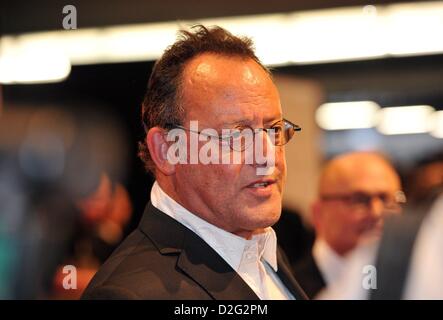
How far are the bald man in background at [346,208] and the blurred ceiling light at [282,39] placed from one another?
11.0 inches

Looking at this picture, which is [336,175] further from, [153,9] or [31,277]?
[31,277]

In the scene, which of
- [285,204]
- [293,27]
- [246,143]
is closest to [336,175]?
[285,204]

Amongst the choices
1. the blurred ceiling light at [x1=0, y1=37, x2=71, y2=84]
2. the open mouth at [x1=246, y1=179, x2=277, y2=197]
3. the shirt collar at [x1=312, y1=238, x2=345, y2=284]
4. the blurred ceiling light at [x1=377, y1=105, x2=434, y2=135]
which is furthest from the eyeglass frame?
the blurred ceiling light at [x1=0, y1=37, x2=71, y2=84]

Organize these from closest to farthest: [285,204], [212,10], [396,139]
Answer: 1. [212,10]
2. [285,204]
3. [396,139]

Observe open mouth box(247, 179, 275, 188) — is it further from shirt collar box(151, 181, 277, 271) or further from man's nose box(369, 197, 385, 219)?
man's nose box(369, 197, 385, 219)

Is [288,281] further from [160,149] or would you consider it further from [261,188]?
[160,149]

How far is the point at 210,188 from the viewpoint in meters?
1.16

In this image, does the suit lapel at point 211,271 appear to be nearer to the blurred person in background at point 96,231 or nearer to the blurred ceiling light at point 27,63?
the blurred person in background at point 96,231

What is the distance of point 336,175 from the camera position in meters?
1.75

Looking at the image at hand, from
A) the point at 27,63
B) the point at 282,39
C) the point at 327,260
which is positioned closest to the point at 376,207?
the point at 327,260

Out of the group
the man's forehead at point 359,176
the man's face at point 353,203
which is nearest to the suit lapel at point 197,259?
the man's face at point 353,203

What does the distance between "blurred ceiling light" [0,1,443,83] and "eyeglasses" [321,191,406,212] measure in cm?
35

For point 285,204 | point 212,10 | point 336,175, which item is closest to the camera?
point 212,10

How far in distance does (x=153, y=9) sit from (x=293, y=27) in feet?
1.18
